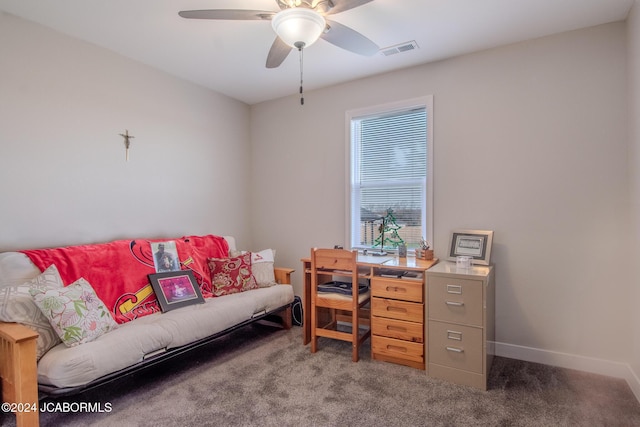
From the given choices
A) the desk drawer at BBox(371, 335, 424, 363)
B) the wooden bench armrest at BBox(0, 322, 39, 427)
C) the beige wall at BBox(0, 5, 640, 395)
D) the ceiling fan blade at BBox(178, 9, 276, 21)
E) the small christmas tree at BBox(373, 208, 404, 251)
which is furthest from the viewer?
the small christmas tree at BBox(373, 208, 404, 251)

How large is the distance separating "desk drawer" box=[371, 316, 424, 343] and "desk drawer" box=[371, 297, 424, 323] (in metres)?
0.03

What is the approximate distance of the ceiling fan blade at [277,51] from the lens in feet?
6.79

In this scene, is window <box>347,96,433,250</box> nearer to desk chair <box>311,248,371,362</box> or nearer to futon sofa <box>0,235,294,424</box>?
desk chair <box>311,248,371,362</box>

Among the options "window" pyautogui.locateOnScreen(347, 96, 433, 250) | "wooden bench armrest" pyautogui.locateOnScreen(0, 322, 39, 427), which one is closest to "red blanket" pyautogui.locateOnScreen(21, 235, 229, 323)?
"wooden bench armrest" pyautogui.locateOnScreen(0, 322, 39, 427)

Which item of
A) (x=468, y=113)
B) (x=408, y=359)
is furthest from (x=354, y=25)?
(x=408, y=359)

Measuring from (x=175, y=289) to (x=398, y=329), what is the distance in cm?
179

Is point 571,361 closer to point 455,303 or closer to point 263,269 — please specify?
point 455,303

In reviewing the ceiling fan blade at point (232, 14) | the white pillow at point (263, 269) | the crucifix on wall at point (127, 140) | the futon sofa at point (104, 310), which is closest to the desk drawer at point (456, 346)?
the futon sofa at point (104, 310)

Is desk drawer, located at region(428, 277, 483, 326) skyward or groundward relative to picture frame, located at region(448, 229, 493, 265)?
groundward

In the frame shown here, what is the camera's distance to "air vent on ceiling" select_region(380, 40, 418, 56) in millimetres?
2711

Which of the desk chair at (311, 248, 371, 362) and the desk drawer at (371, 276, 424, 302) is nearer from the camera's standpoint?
the desk drawer at (371, 276, 424, 302)

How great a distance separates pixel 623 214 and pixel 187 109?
376cm

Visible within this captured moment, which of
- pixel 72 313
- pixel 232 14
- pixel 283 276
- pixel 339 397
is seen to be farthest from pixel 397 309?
pixel 232 14

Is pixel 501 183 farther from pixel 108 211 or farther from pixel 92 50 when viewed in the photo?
pixel 92 50
